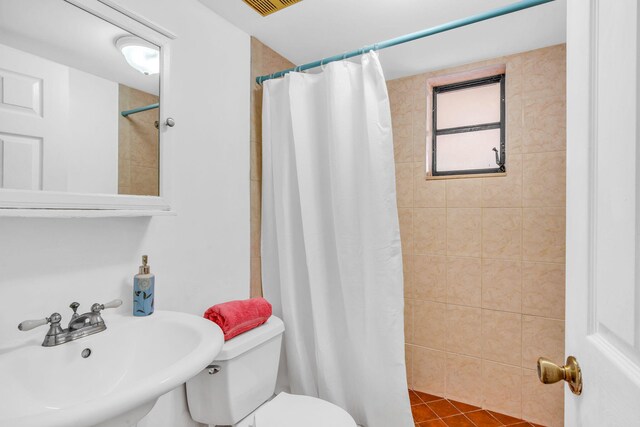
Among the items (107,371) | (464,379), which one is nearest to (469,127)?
(464,379)

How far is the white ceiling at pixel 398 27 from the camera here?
1539mm

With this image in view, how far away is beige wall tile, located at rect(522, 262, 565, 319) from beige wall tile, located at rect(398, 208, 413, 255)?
2.22ft

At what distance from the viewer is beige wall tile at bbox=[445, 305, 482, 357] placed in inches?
80.9

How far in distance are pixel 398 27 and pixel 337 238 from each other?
115 centimetres

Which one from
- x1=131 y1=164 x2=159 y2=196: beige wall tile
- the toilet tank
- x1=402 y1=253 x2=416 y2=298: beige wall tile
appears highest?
x1=131 y1=164 x2=159 y2=196: beige wall tile

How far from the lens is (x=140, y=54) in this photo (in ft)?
3.91

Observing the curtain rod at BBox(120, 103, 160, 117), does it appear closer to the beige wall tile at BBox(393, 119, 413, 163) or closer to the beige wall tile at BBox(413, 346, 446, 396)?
the beige wall tile at BBox(393, 119, 413, 163)

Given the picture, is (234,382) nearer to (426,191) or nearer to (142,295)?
(142,295)

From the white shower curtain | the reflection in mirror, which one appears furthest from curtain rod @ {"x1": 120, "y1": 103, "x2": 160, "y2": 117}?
the white shower curtain

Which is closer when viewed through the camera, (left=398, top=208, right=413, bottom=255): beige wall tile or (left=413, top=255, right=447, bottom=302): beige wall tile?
(left=413, top=255, right=447, bottom=302): beige wall tile

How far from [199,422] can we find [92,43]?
145 centimetres

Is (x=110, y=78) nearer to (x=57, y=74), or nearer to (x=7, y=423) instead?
(x=57, y=74)

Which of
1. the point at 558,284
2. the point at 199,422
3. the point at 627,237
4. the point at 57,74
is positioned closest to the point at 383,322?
the point at 199,422

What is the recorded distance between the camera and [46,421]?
1.81ft
